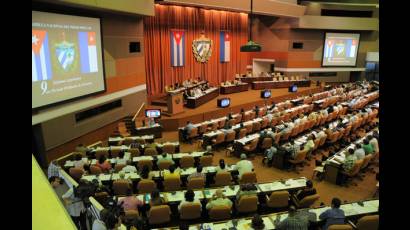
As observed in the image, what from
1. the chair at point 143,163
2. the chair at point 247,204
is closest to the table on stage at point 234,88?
the chair at point 143,163

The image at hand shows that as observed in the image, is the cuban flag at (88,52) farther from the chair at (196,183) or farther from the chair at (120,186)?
the chair at (196,183)

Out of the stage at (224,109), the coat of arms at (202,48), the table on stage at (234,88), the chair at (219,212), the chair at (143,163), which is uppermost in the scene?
the coat of arms at (202,48)

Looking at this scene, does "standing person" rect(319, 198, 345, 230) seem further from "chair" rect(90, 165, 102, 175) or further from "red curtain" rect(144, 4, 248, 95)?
"red curtain" rect(144, 4, 248, 95)

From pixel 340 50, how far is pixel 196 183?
2393 cm

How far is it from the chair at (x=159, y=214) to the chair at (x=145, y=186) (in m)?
1.08

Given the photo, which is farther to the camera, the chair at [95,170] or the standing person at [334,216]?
the chair at [95,170]

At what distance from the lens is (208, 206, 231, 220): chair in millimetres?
6203

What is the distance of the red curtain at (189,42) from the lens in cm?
1842

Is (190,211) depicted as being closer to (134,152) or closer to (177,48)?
(134,152)

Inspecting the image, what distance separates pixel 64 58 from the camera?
10.3 meters

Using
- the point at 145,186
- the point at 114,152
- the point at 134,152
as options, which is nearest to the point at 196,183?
the point at 145,186
